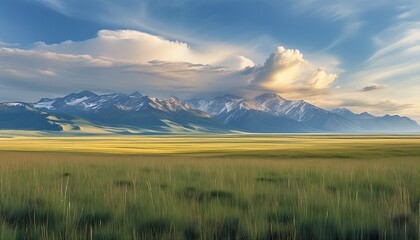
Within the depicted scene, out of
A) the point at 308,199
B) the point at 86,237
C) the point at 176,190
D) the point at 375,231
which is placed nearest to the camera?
the point at 86,237

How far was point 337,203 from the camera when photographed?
5.86 m

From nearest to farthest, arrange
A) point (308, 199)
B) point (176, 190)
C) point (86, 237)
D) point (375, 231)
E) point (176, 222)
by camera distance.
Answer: point (86, 237)
point (375, 231)
point (176, 222)
point (308, 199)
point (176, 190)

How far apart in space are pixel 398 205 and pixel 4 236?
6185mm

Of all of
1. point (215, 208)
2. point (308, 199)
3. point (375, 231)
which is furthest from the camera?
point (308, 199)

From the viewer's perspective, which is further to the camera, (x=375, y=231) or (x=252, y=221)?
(x=252, y=221)

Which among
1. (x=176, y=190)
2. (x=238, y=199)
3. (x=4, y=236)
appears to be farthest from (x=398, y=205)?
(x=4, y=236)

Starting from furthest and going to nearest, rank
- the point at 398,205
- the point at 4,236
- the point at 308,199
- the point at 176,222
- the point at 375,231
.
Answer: the point at 308,199, the point at 398,205, the point at 176,222, the point at 375,231, the point at 4,236

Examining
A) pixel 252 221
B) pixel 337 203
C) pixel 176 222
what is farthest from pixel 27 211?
pixel 337 203

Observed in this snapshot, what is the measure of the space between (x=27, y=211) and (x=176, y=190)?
3.38 m

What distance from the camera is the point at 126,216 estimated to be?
512cm

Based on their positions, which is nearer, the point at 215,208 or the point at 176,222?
the point at 176,222

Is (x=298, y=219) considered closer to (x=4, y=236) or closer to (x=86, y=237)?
(x=86, y=237)

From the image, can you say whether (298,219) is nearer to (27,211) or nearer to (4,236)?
(4,236)

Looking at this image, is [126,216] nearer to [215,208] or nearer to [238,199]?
[215,208]
